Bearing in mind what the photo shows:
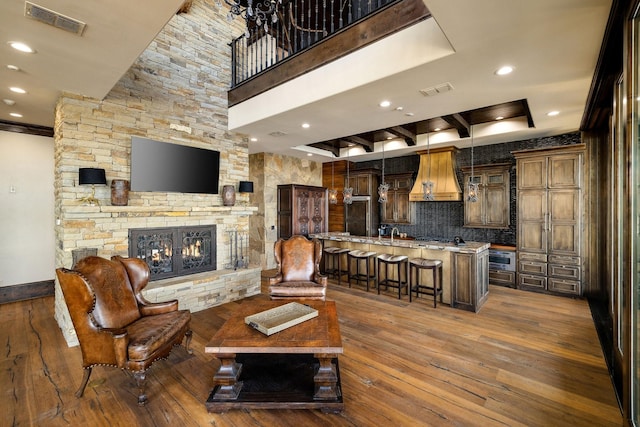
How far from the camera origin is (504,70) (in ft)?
9.45

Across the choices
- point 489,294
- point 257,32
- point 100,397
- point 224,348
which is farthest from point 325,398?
point 257,32

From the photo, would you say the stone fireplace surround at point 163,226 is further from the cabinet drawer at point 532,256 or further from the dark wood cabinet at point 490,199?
the cabinet drawer at point 532,256

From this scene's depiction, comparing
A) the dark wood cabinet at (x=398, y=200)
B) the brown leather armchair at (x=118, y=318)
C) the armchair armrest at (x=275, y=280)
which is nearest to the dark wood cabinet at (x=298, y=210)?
the dark wood cabinet at (x=398, y=200)

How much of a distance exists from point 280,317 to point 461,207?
5538 millimetres

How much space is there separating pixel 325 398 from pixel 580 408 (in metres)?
1.98

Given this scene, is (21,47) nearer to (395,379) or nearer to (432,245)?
(395,379)

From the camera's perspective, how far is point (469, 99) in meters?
3.62

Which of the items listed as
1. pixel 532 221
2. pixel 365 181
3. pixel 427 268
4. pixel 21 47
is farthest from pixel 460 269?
pixel 21 47

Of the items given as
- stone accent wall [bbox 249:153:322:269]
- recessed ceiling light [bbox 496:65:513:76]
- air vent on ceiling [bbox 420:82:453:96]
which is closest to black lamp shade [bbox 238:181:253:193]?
stone accent wall [bbox 249:153:322:269]

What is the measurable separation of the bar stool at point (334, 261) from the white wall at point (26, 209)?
4961mm

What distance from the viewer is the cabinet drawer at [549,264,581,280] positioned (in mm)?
4879

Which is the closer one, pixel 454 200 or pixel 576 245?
pixel 576 245

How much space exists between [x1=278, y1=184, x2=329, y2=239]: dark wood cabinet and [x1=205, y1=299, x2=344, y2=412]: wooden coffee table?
478cm

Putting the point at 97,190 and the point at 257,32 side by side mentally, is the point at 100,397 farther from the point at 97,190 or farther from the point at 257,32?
the point at 257,32
